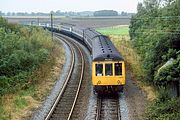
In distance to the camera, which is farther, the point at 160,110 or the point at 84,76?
the point at 84,76

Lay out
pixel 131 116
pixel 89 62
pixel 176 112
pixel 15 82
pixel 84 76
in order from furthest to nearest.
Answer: pixel 89 62, pixel 84 76, pixel 15 82, pixel 131 116, pixel 176 112

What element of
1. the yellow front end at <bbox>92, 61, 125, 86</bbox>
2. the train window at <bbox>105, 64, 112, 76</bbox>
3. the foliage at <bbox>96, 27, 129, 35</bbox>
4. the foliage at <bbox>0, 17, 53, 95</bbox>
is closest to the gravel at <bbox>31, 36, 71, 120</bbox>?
the foliage at <bbox>0, 17, 53, 95</bbox>

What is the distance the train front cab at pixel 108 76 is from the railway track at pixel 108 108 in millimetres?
631

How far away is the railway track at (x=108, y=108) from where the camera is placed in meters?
20.1

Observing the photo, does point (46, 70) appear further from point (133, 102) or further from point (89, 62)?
point (133, 102)

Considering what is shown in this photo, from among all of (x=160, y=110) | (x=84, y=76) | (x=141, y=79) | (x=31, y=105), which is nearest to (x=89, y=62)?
(x=84, y=76)

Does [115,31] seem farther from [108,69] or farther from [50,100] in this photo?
[50,100]

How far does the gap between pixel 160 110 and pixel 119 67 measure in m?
5.22

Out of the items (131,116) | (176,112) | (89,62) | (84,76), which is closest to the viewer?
(176,112)

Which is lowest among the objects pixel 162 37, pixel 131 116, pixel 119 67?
pixel 131 116

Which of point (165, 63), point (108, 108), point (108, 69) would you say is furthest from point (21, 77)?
point (165, 63)

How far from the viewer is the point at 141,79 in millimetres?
28531

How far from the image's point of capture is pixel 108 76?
23891mm

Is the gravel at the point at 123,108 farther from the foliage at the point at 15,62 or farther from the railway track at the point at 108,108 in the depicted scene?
the foliage at the point at 15,62
